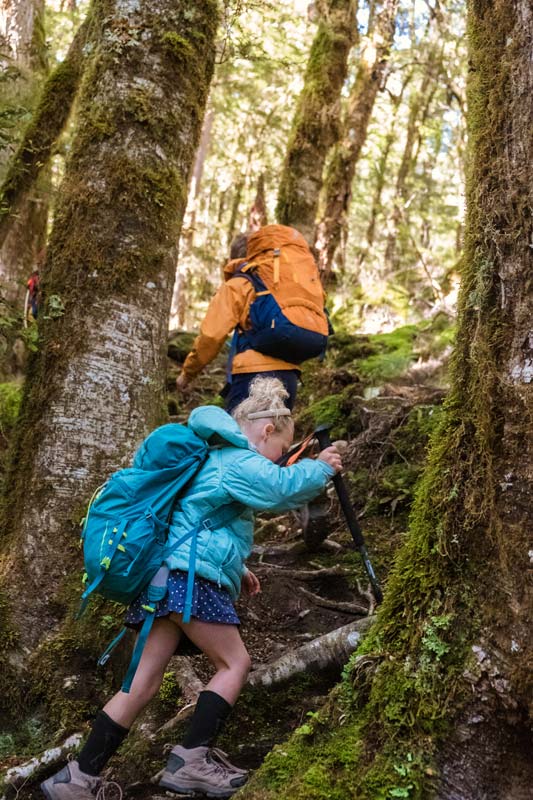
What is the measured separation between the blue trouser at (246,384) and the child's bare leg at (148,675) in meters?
2.52

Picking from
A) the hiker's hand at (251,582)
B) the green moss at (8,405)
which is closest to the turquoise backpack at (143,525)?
the hiker's hand at (251,582)

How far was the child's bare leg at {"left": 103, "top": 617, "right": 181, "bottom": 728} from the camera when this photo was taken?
3.30m

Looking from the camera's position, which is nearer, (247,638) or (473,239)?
(473,239)

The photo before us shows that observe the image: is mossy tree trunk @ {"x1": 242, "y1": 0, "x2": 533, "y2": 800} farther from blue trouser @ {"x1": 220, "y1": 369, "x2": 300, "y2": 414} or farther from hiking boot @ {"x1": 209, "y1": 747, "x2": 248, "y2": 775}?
blue trouser @ {"x1": 220, "y1": 369, "x2": 300, "y2": 414}

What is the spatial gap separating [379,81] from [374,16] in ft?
6.08

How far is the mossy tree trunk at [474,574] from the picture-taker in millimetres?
2582

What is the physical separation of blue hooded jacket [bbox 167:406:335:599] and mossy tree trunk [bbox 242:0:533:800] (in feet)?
2.18

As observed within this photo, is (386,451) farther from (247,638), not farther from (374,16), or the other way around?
(374,16)

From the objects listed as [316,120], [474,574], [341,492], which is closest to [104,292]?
[341,492]

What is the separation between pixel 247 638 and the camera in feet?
16.4

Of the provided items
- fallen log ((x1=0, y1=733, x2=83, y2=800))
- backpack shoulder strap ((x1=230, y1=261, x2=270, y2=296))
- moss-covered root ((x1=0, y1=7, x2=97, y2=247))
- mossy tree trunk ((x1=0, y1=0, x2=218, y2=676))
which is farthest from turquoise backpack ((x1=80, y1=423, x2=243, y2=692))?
moss-covered root ((x1=0, y1=7, x2=97, y2=247))

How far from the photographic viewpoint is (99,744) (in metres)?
3.24

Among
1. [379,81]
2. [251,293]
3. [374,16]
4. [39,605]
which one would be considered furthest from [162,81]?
[374,16]

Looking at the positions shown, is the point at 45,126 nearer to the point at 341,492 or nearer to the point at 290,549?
the point at 341,492
